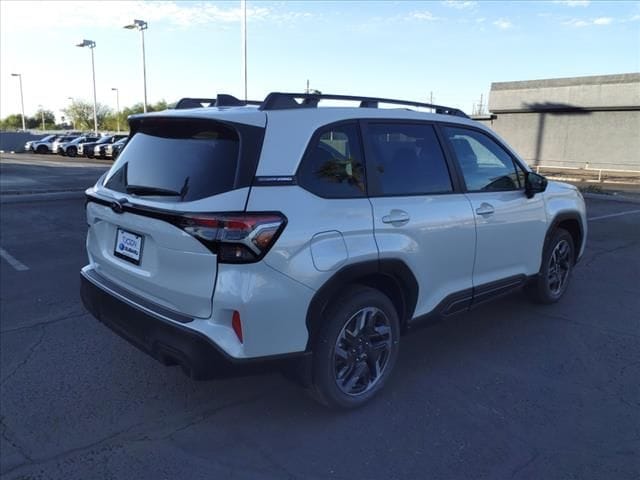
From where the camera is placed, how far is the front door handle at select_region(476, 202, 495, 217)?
3.89 metres

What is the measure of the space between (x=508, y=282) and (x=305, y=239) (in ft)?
7.46

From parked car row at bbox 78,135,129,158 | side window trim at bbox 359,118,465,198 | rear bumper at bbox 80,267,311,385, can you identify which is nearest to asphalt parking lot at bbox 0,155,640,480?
rear bumper at bbox 80,267,311,385

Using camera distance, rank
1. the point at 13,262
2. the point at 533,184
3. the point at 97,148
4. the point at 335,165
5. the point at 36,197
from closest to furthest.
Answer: the point at 335,165, the point at 533,184, the point at 13,262, the point at 36,197, the point at 97,148

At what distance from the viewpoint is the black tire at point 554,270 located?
4906mm

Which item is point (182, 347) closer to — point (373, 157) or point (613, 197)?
point (373, 157)

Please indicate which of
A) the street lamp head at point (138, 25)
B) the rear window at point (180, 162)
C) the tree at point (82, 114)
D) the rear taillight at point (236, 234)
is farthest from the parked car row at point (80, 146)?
the tree at point (82, 114)

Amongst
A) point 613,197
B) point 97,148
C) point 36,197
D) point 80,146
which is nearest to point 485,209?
point 36,197

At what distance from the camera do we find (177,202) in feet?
9.11

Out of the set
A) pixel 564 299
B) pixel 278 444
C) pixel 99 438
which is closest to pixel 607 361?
pixel 564 299

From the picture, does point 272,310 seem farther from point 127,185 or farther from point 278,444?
point 127,185

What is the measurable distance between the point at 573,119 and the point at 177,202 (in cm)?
2918

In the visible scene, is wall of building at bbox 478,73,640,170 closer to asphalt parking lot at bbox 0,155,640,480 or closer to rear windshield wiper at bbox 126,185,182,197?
asphalt parking lot at bbox 0,155,640,480

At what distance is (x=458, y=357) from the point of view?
4074 millimetres

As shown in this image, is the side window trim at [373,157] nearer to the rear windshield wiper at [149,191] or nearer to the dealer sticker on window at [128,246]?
the rear windshield wiper at [149,191]
